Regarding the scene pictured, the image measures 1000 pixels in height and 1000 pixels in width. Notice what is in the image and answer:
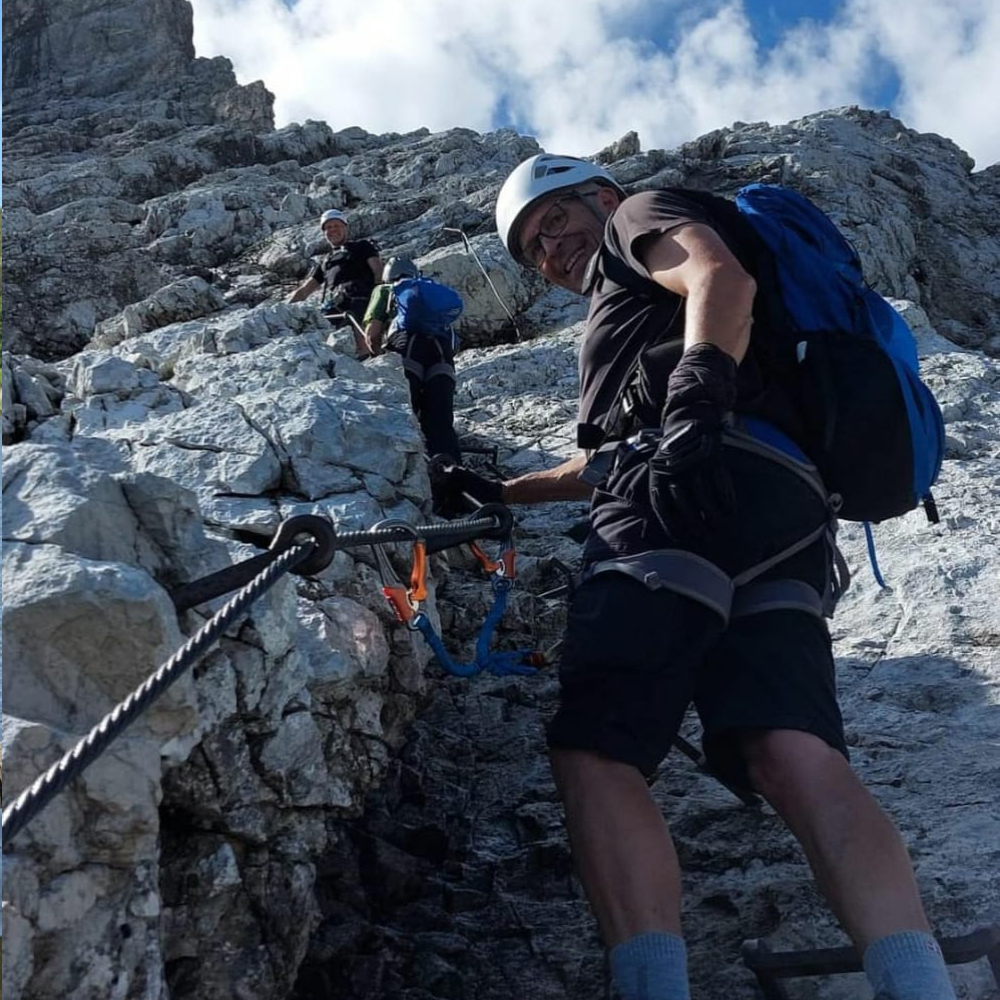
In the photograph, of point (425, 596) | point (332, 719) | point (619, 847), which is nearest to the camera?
point (619, 847)

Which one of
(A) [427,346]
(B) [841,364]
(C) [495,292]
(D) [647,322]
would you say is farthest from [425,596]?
(C) [495,292]

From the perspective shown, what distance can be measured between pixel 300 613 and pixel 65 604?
1502 millimetres

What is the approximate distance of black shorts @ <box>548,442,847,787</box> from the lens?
2859mm

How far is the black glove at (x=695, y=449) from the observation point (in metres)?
2.91

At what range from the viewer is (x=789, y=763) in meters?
2.76

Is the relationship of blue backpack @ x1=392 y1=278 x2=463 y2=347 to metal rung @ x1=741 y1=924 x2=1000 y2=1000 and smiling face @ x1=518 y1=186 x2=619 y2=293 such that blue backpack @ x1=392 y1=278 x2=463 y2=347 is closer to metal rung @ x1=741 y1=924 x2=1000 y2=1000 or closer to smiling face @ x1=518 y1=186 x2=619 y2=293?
smiling face @ x1=518 y1=186 x2=619 y2=293

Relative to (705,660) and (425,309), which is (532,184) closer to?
(705,660)

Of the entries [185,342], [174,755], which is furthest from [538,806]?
[185,342]

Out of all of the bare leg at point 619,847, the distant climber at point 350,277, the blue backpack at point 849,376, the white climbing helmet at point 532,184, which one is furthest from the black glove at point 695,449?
the distant climber at point 350,277

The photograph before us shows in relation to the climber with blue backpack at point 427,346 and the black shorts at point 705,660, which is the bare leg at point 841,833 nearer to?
the black shorts at point 705,660

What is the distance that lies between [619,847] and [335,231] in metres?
11.3

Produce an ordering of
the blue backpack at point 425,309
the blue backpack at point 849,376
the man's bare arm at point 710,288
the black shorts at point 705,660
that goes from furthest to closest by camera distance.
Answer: the blue backpack at point 425,309 → the blue backpack at point 849,376 → the man's bare arm at point 710,288 → the black shorts at point 705,660

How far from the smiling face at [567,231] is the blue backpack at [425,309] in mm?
4468

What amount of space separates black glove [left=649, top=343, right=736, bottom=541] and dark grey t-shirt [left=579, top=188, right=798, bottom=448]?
0.30 meters
